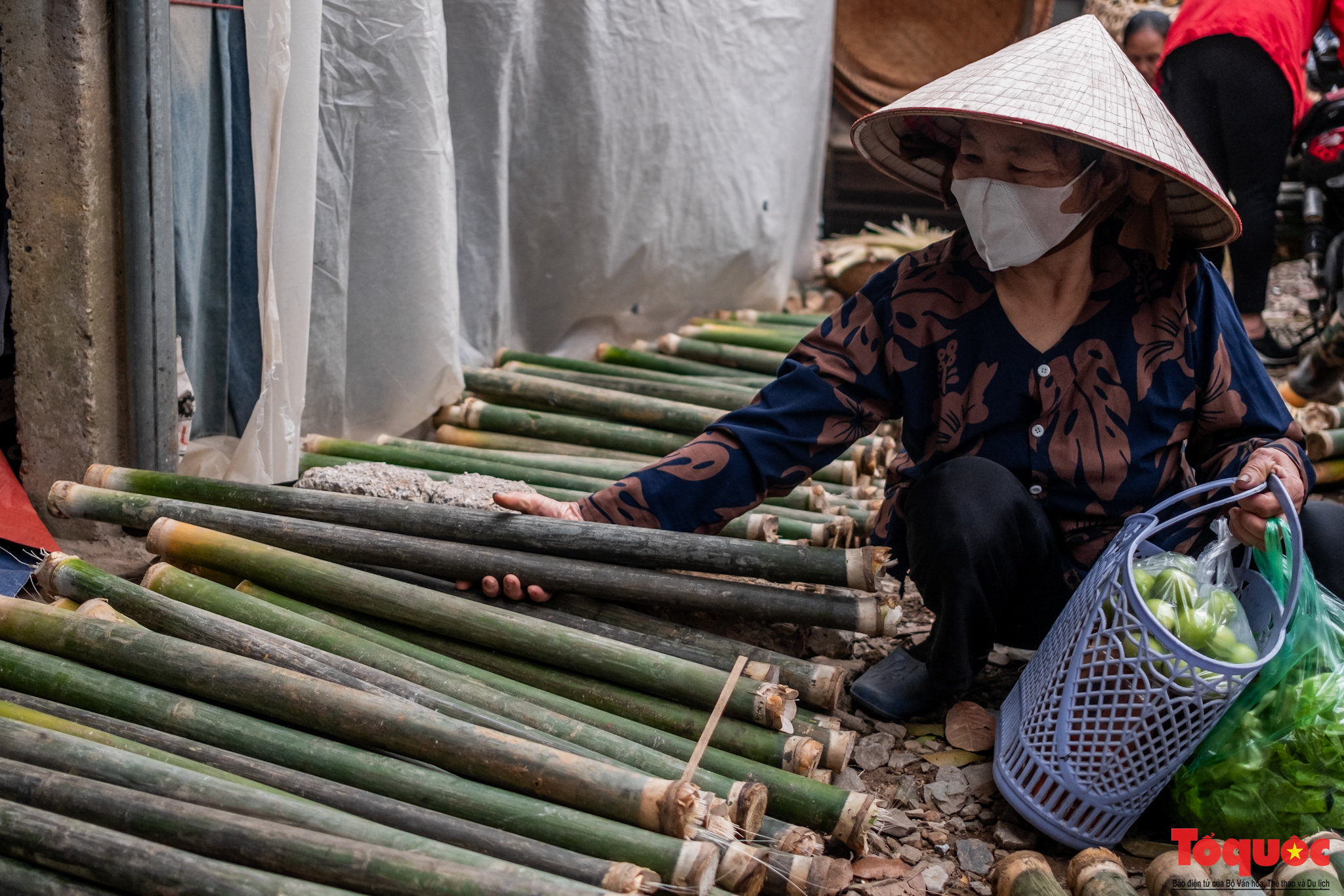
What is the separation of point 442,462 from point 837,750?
1.66 metres

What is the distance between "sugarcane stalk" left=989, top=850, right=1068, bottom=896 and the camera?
6.05 ft

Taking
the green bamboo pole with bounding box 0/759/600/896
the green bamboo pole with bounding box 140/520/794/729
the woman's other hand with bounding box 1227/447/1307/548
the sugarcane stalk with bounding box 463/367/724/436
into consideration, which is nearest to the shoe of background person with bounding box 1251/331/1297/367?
the sugarcane stalk with bounding box 463/367/724/436

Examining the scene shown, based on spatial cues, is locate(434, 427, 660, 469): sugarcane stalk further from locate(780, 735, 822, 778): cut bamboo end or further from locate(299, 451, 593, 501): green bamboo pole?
locate(780, 735, 822, 778): cut bamboo end

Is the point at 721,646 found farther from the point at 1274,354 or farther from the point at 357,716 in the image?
the point at 1274,354

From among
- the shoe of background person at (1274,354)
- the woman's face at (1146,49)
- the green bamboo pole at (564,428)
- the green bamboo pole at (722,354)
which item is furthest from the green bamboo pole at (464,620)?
the woman's face at (1146,49)

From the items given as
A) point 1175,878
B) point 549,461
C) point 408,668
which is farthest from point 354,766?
point 549,461

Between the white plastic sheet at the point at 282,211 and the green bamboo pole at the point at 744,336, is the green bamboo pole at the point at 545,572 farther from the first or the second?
the green bamboo pole at the point at 744,336

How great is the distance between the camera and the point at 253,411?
294 cm

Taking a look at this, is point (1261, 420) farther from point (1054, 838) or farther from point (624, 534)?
point (624, 534)

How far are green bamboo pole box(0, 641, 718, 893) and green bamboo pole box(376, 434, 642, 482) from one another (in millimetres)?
1495

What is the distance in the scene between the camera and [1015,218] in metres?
2.16

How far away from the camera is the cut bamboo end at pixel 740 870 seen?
1.72 meters

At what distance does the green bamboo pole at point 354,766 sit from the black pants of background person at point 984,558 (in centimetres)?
85

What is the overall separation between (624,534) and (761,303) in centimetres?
368
